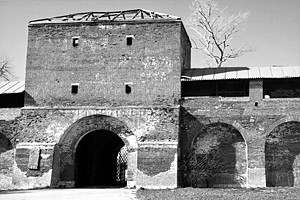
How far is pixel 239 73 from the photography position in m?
19.6

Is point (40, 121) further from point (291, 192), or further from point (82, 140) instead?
point (291, 192)

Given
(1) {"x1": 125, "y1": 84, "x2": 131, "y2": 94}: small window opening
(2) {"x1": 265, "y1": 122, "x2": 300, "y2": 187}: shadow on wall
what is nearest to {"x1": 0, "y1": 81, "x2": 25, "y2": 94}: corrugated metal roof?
(1) {"x1": 125, "y1": 84, "x2": 131, "y2": 94}: small window opening

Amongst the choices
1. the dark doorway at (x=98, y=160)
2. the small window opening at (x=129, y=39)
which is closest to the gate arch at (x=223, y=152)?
the dark doorway at (x=98, y=160)

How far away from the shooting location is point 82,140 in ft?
65.9

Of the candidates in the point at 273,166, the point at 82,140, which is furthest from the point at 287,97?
the point at 82,140

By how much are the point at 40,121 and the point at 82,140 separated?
2.04m

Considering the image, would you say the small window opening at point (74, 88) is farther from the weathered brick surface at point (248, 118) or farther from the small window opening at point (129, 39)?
the weathered brick surface at point (248, 118)

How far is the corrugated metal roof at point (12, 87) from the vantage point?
2039 centimetres

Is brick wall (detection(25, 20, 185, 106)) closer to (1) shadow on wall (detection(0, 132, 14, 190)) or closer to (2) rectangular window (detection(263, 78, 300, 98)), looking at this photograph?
(1) shadow on wall (detection(0, 132, 14, 190))

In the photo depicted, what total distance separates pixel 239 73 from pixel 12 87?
391 inches

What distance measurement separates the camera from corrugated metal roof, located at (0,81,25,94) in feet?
66.9

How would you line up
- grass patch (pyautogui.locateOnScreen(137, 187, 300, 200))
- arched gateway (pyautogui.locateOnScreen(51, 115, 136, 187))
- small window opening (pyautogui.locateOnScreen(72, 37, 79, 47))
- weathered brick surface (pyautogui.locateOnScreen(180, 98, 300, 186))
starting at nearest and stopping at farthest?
grass patch (pyautogui.locateOnScreen(137, 187, 300, 200)) → weathered brick surface (pyautogui.locateOnScreen(180, 98, 300, 186)) → arched gateway (pyautogui.locateOnScreen(51, 115, 136, 187)) → small window opening (pyautogui.locateOnScreen(72, 37, 79, 47))

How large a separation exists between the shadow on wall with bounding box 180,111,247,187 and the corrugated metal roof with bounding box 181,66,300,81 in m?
1.93

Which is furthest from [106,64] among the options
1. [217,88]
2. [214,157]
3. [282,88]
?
[282,88]
